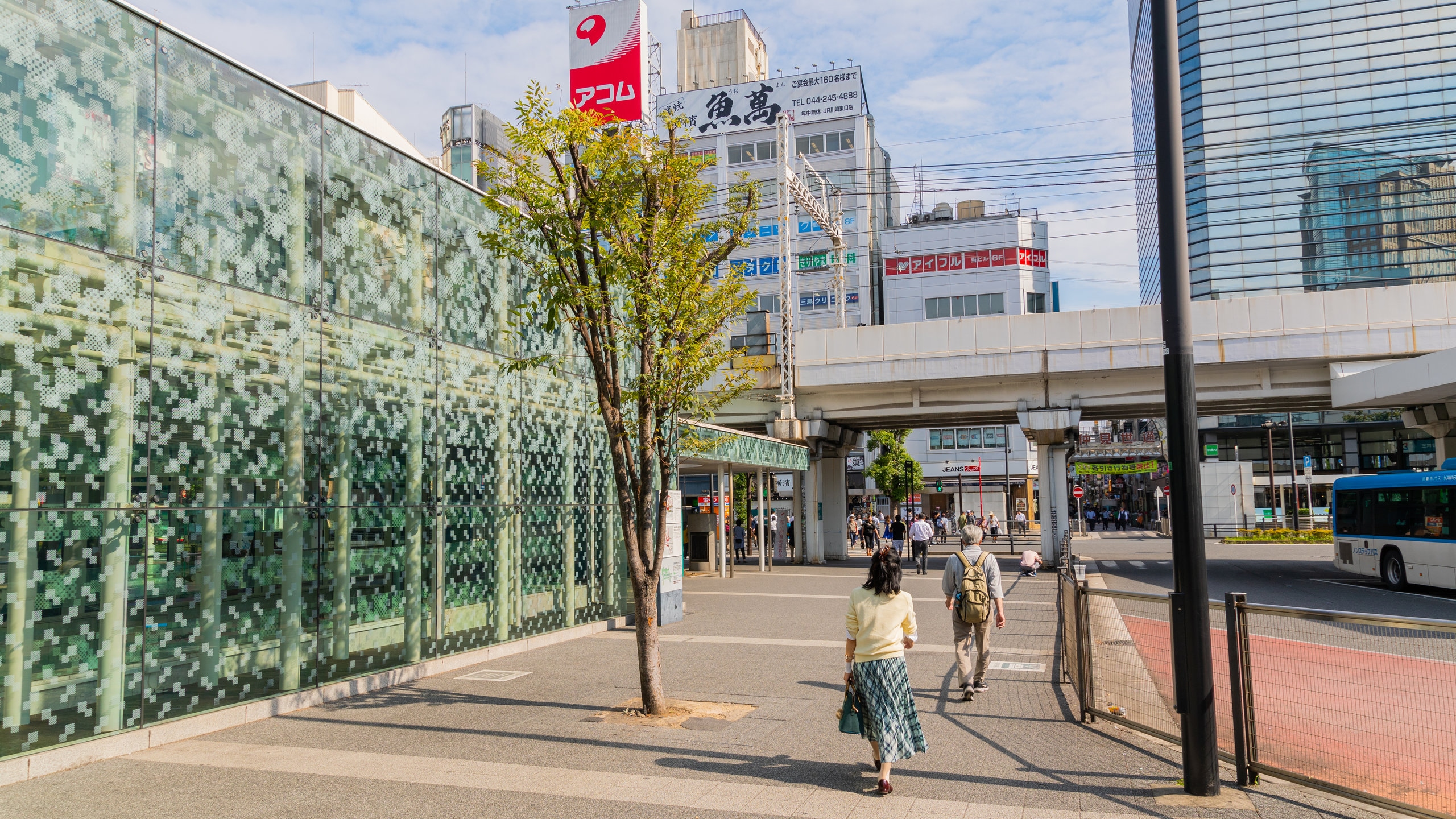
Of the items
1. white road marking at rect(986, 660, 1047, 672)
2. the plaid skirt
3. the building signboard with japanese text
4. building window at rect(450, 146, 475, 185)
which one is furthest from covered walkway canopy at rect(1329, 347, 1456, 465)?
building window at rect(450, 146, 475, 185)

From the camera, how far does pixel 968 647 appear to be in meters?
→ 9.63

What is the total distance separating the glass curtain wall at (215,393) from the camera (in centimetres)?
690

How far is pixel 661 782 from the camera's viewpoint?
21.0 feet

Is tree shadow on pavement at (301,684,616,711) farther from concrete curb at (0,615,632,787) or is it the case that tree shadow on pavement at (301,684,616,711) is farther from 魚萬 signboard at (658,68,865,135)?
魚萬 signboard at (658,68,865,135)

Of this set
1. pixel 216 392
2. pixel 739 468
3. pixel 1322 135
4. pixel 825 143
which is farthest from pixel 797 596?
pixel 1322 135

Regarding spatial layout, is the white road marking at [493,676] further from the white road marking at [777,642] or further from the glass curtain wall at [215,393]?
the white road marking at [777,642]

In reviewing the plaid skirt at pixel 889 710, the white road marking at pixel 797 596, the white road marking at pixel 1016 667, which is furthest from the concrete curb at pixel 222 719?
the white road marking at pixel 797 596

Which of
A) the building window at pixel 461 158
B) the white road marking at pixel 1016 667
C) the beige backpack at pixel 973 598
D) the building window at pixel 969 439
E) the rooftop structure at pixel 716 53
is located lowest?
the white road marking at pixel 1016 667

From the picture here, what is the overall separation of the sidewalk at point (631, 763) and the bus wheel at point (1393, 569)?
15112 millimetres

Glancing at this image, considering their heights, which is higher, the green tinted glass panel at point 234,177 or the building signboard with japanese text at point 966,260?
the building signboard with japanese text at point 966,260

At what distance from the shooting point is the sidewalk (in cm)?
585

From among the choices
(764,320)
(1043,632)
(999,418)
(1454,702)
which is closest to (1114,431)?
(999,418)

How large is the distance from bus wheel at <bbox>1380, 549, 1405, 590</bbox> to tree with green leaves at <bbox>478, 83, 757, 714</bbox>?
62.3ft

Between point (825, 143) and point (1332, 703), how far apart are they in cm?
6826
